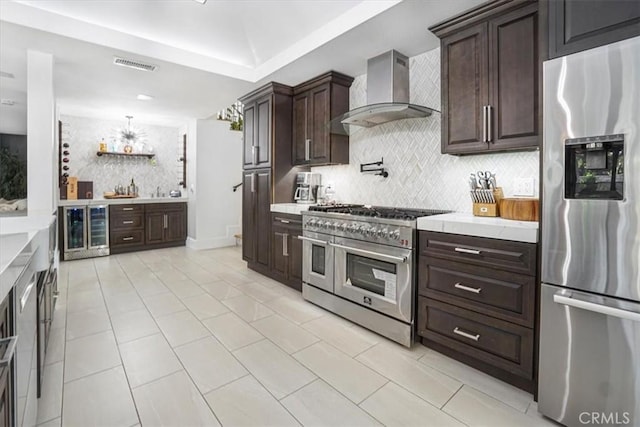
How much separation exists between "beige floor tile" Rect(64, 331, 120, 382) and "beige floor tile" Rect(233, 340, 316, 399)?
0.87 meters

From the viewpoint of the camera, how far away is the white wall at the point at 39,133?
3.12 meters

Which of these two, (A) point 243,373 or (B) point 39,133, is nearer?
(A) point 243,373

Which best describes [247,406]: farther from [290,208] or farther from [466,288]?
[290,208]

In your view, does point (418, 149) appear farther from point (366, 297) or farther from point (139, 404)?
point (139, 404)

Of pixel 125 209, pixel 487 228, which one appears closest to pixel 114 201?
pixel 125 209

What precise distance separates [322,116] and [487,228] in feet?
7.70

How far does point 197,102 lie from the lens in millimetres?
4965

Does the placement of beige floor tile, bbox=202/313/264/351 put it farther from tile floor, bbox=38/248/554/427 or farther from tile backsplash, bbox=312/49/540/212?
tile backsplash, bbox=312/49/540/212

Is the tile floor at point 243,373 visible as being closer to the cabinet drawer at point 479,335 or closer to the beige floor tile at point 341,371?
the beige floor tile at point 341,371

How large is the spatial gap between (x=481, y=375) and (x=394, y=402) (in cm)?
68

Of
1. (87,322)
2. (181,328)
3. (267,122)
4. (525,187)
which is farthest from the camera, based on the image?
(267,122)

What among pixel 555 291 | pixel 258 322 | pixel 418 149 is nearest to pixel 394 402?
pixel 555 291

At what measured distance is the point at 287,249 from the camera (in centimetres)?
369

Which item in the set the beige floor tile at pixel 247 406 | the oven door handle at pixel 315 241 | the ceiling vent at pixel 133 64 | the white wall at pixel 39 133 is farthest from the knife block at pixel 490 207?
the white wall at pixel 39 133
